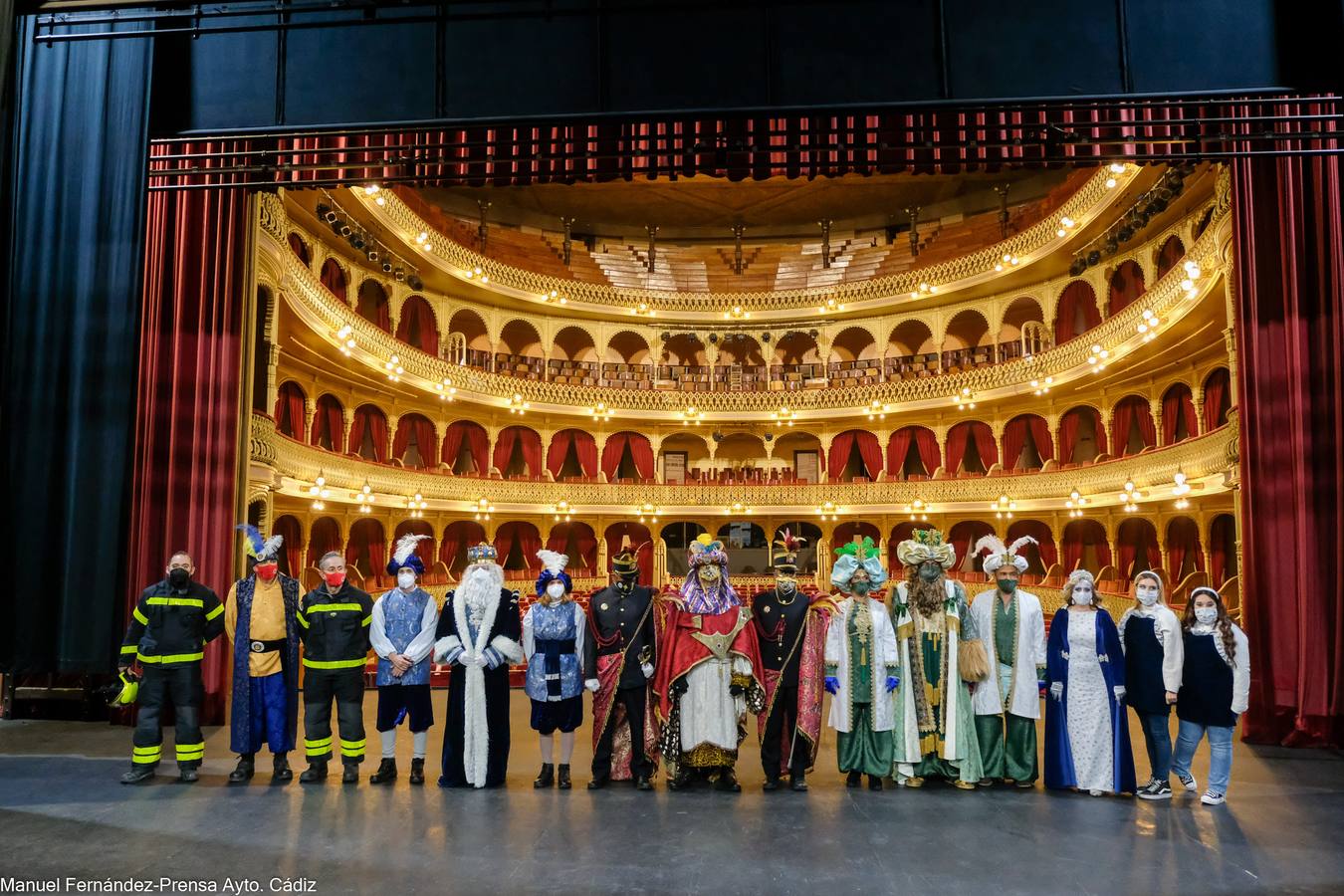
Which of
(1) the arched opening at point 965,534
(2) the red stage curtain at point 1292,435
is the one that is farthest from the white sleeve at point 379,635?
(1) the arched opening at point 965,534

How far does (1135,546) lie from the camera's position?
58.1 ft

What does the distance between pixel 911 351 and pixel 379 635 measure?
2074 cm

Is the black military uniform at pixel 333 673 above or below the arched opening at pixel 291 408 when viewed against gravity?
below

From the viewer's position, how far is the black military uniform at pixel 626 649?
6074 millimetres

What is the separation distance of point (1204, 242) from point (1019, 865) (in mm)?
9912

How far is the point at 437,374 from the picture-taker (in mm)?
18641

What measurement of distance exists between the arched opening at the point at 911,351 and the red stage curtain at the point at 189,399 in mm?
16806

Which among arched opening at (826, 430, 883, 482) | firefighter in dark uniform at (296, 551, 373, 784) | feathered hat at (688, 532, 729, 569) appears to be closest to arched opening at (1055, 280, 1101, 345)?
arched opening at (826, 430, 883, 482)

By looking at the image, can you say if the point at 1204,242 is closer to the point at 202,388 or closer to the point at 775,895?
the point at 775,895

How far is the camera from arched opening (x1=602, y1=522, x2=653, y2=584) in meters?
23.5

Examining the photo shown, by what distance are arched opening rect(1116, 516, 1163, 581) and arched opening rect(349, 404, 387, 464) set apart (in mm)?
16518

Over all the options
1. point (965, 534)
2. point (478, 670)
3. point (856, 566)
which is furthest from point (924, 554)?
point (965, 534)

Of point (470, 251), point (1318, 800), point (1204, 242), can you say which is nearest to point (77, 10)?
point (1318, 800)

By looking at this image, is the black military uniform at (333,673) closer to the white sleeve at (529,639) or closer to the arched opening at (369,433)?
the white sleeve at (529,639)
